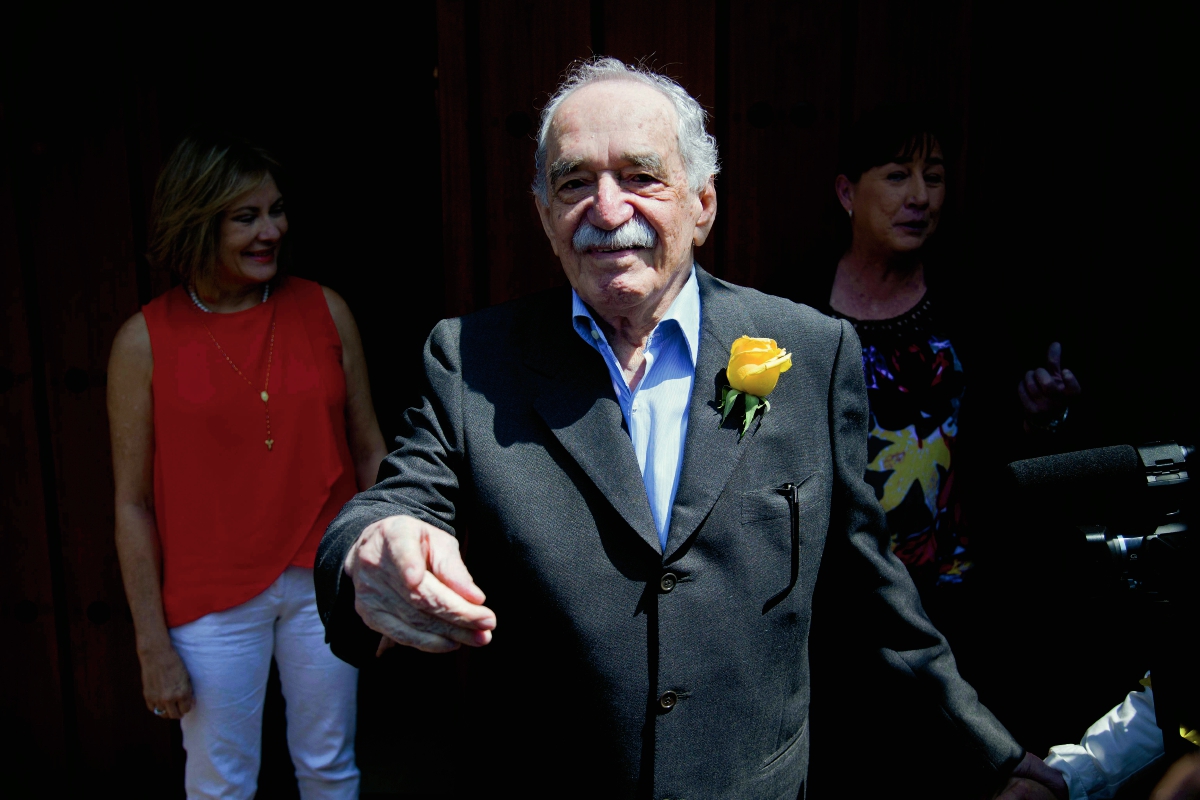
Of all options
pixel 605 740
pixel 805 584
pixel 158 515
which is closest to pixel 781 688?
pixel 805 584

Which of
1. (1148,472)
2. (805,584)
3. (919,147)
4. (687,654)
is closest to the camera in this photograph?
(1148,472)

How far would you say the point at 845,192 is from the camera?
2244 mm

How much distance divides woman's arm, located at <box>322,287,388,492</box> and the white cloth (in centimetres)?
179

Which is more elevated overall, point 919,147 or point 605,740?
point 919,147

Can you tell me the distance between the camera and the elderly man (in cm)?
148

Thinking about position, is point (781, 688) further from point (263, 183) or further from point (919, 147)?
point (263, 183)

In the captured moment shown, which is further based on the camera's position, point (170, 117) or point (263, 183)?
point (170, 117)

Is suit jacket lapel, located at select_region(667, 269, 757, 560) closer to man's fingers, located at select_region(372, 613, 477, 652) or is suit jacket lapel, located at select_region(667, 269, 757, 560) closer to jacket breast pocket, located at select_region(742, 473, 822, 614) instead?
jacket breast pocket, located at select_region(742, 473, 822, 614)

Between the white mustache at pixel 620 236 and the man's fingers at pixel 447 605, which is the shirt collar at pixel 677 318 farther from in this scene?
the man's fingers at pixel 447 605

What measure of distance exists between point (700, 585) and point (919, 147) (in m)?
1.30

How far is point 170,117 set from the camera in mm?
2627

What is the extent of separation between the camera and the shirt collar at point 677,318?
1.65 meters

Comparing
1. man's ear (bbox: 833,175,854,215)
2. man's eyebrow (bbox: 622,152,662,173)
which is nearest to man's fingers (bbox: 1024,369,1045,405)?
man's ear (bbox: 833,175,854,215)

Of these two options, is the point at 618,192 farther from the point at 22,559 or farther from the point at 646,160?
the point at 22,559
